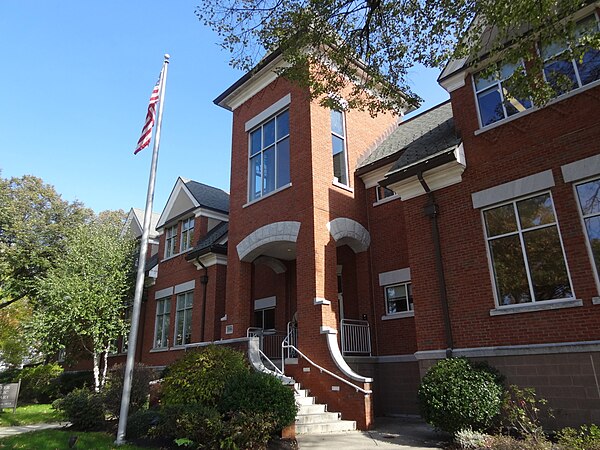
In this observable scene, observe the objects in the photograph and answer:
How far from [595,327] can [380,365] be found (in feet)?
22.0

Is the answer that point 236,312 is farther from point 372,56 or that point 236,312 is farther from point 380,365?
point 372,56

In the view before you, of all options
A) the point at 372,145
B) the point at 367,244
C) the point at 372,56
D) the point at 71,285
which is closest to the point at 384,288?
the point at 367,244

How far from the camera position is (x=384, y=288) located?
1427 centimetres

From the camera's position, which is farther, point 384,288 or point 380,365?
point 384,288

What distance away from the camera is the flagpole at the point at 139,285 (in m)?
8.91

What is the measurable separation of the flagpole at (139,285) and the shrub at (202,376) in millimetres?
1005

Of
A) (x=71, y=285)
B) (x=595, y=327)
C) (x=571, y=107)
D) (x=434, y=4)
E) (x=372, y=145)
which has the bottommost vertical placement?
(x=595, y=327)

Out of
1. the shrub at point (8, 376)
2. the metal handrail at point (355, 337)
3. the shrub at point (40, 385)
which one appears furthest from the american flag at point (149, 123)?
the shrub at point (8, 376)

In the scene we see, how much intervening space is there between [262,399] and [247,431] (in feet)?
2.82

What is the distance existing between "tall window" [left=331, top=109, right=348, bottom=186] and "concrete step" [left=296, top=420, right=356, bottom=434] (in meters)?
7.98

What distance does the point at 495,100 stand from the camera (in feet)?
35.4

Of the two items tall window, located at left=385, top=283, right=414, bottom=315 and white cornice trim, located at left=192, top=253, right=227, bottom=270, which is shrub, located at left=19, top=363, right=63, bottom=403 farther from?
tall window, located at left=385, top=283, right=414, bottom=315

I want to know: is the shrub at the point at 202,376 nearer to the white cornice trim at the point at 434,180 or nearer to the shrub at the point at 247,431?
the shrub at the point at 247,431

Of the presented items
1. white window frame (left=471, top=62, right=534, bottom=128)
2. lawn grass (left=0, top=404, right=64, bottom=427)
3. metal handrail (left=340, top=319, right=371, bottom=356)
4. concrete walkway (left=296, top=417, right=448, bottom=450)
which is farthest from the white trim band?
lawn grass (left=0, top=404, right=64, bottom=427)
